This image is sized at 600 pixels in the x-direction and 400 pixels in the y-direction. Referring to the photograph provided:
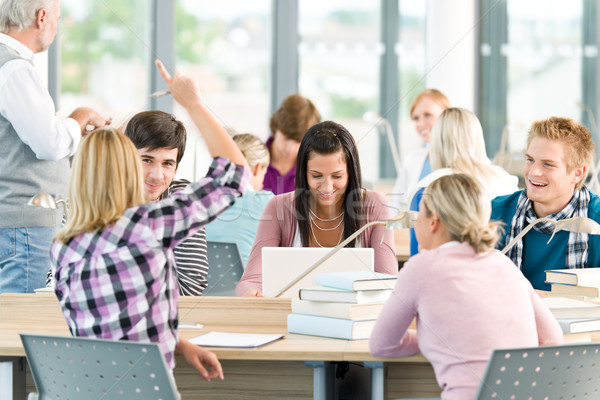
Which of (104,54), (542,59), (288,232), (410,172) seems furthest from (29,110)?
(542,59)

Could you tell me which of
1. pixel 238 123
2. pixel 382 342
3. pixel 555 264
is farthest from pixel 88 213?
pixel 238 123

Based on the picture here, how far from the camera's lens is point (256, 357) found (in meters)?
1.73

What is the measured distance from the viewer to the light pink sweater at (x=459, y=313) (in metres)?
1.57

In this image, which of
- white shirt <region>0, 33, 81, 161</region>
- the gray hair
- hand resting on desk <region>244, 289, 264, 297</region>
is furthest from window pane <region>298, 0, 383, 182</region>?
hand resting on desk <region>244, 289, 264, 297</region>

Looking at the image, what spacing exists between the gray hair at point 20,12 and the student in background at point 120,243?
1.16 m

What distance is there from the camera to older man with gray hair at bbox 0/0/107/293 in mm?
2521

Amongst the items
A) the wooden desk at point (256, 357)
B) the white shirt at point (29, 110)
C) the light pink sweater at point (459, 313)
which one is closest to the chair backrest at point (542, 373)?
the light pink sweater at point (459, 313)

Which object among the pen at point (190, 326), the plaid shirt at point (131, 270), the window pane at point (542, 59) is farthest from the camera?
the window pane at point (542, 59)

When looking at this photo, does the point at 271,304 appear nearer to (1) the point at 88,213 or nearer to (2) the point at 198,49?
(1) the point at 88,213

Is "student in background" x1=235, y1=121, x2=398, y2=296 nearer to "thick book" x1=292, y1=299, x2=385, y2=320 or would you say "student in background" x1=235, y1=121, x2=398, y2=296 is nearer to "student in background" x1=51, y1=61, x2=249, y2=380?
"thick book" x1=292, y1=299, x2=385, y2=320

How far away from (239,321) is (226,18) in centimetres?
504

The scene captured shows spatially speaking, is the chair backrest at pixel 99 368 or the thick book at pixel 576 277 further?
the thick book at pixel 576 277

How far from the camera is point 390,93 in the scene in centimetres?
694

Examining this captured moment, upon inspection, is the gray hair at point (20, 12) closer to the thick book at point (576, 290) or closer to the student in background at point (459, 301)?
the student in background at point (459, 301)
